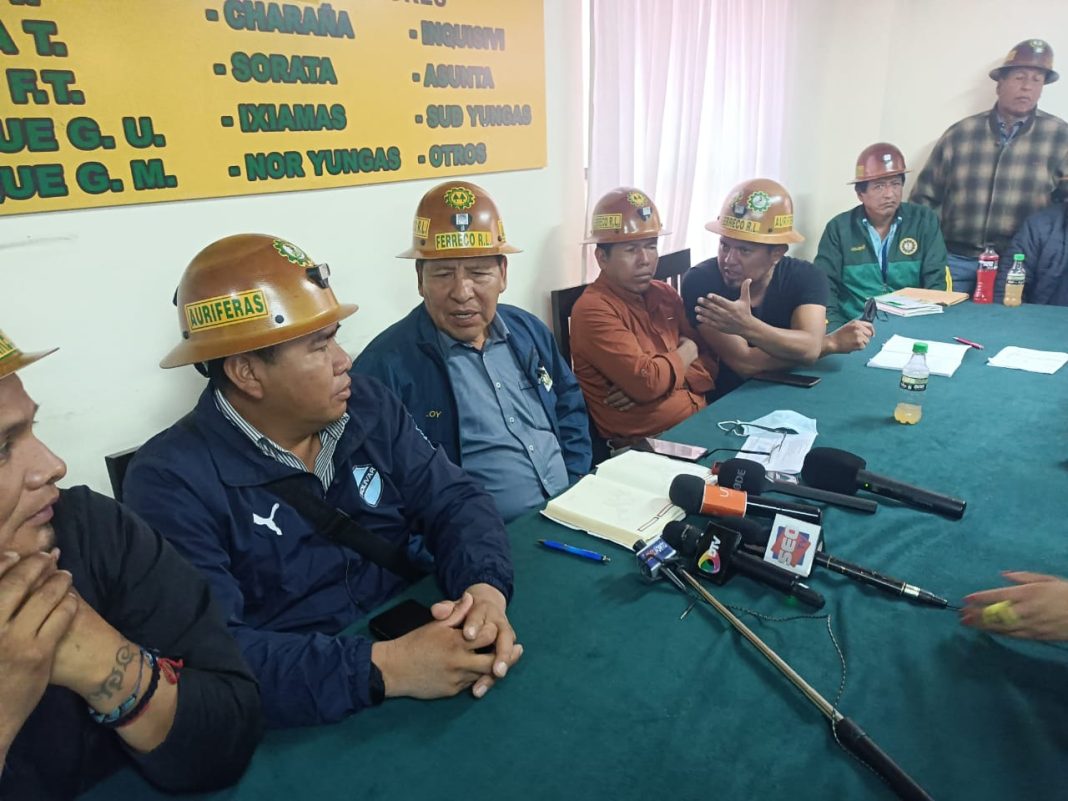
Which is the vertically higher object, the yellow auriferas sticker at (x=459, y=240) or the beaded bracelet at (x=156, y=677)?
the yellow auriferas sticker at (x=459, y=240)

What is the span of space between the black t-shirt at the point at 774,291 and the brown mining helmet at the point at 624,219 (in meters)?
0.32

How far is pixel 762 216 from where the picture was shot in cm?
254

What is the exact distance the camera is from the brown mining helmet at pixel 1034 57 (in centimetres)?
400

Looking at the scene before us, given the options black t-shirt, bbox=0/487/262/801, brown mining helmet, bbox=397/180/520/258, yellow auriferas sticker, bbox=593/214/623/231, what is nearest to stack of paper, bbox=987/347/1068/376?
yellow auriferas sticker, bbox=593/214/623/231

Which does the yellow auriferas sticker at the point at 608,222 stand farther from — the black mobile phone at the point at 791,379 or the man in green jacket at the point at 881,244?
the man in green jacket at the point at 881,244

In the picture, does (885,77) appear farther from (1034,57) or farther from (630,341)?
(630,341)

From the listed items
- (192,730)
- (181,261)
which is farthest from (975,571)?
(181,261)

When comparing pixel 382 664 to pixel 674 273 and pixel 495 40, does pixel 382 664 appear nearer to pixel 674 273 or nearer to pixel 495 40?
pixel 495 40

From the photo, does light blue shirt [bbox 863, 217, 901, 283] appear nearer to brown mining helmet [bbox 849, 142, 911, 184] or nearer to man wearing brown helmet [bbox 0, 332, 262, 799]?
brown mining helmet [bbox 849, 142, 911, 184]

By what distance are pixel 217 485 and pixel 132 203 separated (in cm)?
85

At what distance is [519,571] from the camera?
4.17ft

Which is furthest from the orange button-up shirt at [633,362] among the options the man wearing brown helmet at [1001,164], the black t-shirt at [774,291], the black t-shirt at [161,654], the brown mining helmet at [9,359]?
the man wearing brown helmet at [1001,164]

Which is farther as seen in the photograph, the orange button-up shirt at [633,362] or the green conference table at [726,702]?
the orange button-up shirt at [633,362]

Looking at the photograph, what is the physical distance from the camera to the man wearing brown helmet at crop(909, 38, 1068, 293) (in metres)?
4.11
